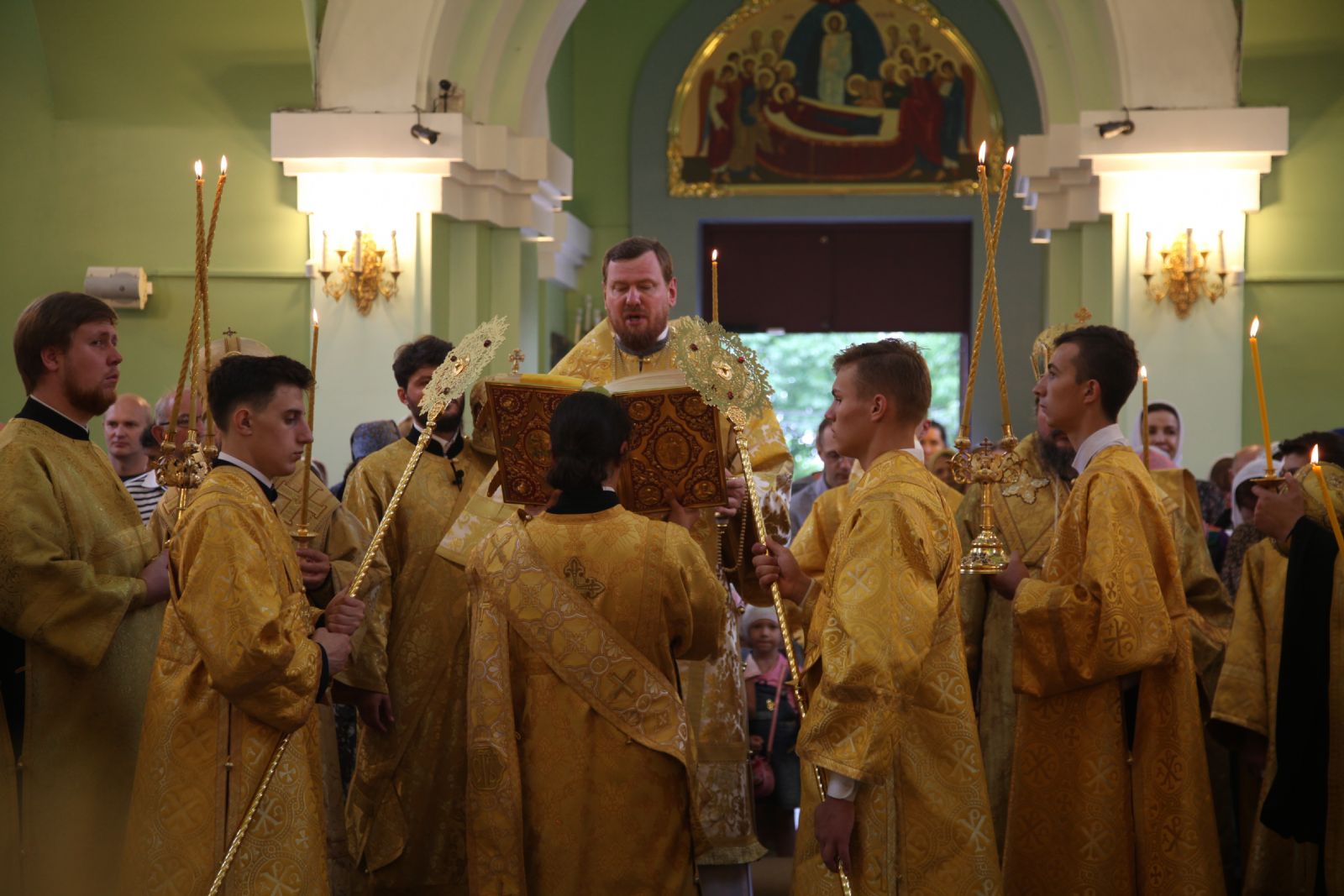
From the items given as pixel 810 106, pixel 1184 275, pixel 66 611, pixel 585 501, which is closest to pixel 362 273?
pixel 1184 275

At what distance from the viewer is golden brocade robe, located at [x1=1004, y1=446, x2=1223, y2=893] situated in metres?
3.70

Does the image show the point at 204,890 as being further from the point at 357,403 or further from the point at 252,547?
the point at 357,403

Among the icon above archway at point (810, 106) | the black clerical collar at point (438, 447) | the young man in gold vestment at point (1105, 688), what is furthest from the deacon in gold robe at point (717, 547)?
the icon above archway at point (810, 106)

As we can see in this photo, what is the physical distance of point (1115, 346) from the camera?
12.8 ft

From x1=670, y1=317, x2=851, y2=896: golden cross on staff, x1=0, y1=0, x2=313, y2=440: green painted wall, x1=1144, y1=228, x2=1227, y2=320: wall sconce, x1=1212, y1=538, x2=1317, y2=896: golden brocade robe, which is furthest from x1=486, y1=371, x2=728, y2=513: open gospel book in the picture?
x1=1144, y1=228, x2=1227, y2=320: wall sconce

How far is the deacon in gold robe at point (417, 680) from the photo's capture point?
4.62 metres

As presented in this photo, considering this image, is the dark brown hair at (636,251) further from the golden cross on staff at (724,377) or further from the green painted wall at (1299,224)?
the green painted wall at (1299,224)

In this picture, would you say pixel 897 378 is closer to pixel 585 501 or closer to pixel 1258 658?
pixel 585 501

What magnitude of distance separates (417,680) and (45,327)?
1592 mm

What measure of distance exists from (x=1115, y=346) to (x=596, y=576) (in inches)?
59.0

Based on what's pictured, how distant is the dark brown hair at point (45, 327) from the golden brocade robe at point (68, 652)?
15cm

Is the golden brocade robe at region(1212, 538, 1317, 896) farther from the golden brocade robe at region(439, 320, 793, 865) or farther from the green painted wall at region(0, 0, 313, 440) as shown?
the green painted wall at region(0, 0, 313, 440)

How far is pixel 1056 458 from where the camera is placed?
4863mm

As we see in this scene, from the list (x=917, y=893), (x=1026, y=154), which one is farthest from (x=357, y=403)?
(x=917, y=893)
